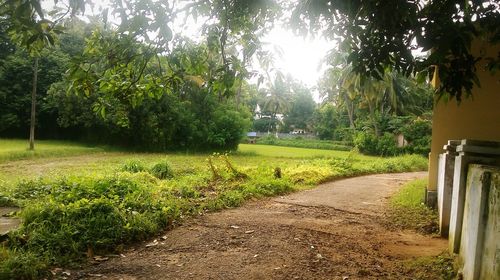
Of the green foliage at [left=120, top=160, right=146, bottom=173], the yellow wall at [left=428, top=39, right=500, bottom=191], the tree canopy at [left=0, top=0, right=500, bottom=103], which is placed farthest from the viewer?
the green foliage at [left=120, top=160, right=146, bottom=173]

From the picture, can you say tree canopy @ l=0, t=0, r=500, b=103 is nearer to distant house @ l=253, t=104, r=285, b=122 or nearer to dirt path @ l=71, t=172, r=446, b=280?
dirt path @ l=71, t=172, r=446, b=280

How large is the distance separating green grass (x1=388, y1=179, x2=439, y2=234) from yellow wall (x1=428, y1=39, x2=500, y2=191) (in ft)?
2.08

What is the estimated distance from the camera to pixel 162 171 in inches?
508

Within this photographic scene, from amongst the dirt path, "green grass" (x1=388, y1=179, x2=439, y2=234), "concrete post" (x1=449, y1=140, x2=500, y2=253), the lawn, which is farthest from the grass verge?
the lawn

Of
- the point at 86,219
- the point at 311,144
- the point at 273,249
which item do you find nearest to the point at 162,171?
the point at 86,219

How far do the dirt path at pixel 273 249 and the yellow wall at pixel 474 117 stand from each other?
2170 millimetres

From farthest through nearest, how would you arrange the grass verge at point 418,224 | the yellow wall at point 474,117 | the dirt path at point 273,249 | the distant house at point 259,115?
1. the distant house at point 259,115
2. the yellow wall at point 474,117
3. the dirt path at point 273,249
4. the grass verge at point 418,224

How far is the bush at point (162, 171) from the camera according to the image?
12.8m

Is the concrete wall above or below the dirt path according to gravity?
above

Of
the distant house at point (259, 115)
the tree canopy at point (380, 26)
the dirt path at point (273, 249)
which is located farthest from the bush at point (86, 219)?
the distant house at point (259, 115)

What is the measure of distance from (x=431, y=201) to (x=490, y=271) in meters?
5.82

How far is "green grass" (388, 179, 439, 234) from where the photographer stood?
6.94 meters

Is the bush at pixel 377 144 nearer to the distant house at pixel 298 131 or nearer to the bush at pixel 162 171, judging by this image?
the bush at pixel 162 171

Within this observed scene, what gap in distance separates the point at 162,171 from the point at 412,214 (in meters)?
7.98
